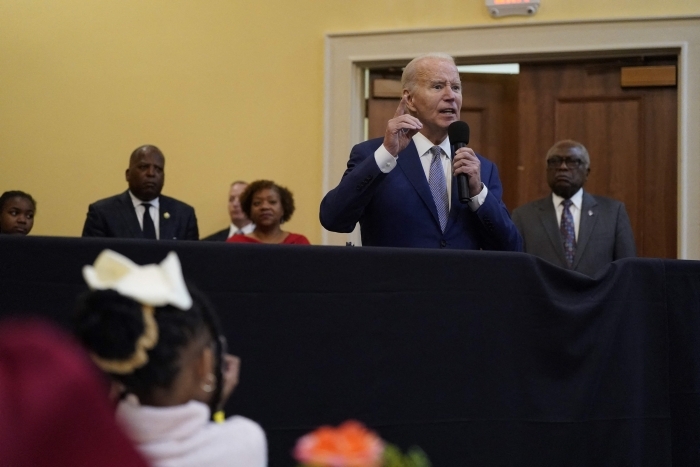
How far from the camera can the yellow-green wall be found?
675 centimetres

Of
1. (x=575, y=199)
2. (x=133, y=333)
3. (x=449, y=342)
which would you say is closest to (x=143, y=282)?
(x=133, y=333)

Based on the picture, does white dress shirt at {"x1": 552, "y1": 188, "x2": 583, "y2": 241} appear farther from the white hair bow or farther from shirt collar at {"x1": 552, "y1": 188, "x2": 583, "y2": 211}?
the white hair bow

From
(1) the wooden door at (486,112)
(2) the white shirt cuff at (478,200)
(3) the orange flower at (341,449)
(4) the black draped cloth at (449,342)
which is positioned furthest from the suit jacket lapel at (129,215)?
(3) the orange flower at (341,449)

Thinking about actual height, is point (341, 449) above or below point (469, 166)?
below

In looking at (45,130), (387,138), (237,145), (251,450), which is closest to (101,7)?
(45,130)

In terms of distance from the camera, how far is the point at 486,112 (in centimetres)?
686

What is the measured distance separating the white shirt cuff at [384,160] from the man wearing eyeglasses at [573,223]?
230 centimetres

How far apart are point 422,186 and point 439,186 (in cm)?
9

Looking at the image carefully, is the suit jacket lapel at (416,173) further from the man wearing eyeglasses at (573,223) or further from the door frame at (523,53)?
the door frame at (523,53)

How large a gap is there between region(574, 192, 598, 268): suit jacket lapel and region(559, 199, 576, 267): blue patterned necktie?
0.17ft

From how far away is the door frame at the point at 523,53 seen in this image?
6.19 metres

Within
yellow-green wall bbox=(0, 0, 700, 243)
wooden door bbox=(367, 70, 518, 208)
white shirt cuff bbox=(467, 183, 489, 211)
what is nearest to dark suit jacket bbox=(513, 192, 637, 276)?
wooden door bbox=(367, 70, 518, 208)

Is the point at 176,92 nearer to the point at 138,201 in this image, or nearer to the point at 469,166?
the point at 138,201

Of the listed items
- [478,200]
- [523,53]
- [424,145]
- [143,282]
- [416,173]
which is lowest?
[143,282]
